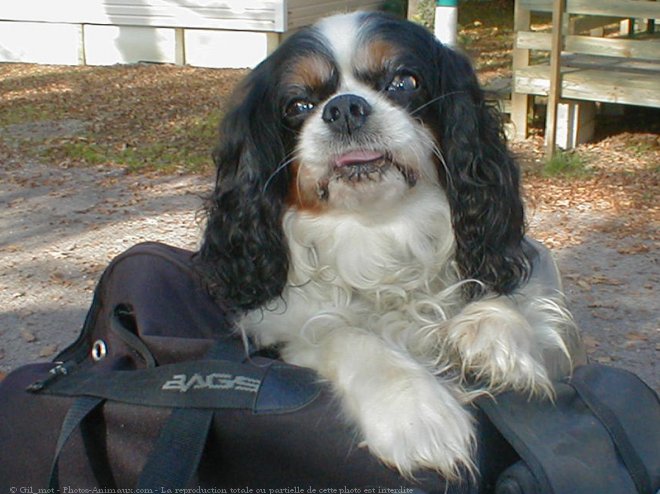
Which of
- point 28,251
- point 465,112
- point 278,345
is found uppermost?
point 465,112

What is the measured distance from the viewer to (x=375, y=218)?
2721 millimetres

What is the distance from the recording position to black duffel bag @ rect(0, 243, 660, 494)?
1.98 meters

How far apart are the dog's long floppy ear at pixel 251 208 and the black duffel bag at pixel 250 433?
1.36 ft

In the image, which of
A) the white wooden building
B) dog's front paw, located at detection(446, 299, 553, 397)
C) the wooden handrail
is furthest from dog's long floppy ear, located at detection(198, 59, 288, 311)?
the white wooden building

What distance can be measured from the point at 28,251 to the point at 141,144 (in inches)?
108

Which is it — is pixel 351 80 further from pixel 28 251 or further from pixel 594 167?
pixel 594 167

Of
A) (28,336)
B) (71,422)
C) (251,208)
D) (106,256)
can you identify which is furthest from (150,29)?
(71,422)

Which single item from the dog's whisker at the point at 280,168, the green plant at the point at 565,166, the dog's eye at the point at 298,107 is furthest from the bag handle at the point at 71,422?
the green plant at the point at 565,166

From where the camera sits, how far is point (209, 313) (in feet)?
9.21

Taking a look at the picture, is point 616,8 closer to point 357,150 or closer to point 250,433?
point 357,150

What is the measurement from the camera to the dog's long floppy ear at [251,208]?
2.69 meters

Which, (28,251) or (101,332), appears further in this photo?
(28,251)

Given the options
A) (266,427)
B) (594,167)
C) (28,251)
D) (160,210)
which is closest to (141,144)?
(160,210)

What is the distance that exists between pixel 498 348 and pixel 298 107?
0.81 meters
